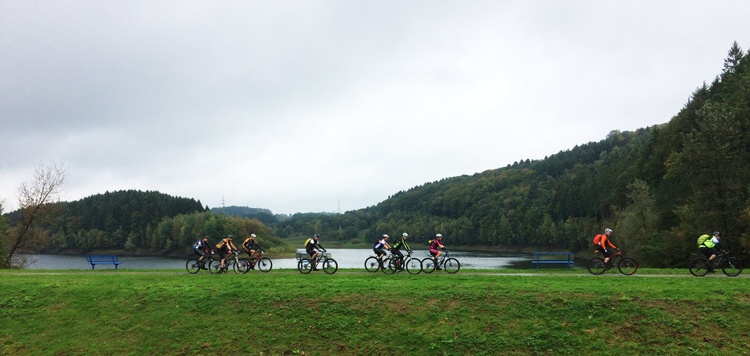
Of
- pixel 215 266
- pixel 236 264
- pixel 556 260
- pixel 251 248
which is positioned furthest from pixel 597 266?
pixel 215 266

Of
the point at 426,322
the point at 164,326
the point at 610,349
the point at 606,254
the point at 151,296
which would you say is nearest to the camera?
the point at 610,349

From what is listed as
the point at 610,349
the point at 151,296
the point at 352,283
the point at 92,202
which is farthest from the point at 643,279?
the point at 92,202

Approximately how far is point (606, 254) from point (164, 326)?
782 inches

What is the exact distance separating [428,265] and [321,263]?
5927 mm

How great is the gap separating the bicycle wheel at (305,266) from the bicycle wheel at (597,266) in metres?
14.7

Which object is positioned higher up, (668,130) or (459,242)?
(668,130)

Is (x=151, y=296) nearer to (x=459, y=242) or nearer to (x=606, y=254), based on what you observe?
(x=606, y=254)

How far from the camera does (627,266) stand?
912 inches

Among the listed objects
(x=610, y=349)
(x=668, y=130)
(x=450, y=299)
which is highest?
(x=668, y=130)

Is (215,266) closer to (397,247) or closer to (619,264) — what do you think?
Result: (397,247)

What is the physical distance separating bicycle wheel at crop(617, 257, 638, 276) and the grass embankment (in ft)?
8.59

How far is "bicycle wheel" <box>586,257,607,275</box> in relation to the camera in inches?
924

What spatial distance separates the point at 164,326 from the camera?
663 inches

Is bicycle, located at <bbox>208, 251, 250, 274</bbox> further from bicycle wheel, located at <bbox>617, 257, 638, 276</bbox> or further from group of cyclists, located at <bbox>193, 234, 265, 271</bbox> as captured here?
bicycle wheel, located at <bbox>617, 257, 638, 276</bbox>
